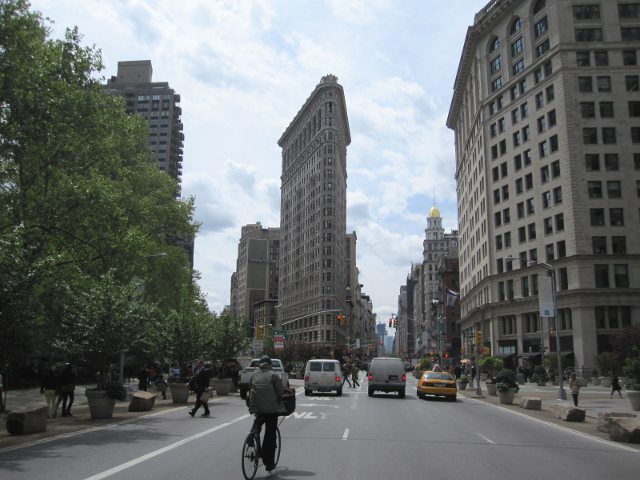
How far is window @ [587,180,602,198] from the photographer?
59375mm

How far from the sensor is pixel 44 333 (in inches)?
Result: 781

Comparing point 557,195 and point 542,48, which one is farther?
point 542,48

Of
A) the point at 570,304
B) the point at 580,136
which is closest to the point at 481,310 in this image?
the point at 570,304

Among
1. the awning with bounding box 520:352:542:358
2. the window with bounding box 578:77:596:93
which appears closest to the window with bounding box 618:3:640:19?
the window with bounding box 578:77:596:93

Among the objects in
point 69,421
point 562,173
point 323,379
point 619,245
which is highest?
point 562,173

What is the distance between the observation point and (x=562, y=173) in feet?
199

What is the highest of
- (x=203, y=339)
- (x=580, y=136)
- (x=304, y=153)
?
(x=304, y=153)

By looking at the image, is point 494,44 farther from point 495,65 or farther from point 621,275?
point 621,275

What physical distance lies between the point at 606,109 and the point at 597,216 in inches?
474

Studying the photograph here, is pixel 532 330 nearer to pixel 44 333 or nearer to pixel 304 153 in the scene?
pixel 44 333

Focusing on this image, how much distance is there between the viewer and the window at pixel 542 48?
214 feet

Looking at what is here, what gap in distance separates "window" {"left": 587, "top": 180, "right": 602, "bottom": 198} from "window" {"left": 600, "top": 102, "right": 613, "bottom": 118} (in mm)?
7649

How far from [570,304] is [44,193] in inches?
2003

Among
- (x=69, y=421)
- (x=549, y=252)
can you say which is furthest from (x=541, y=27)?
(x=69, y=421)
